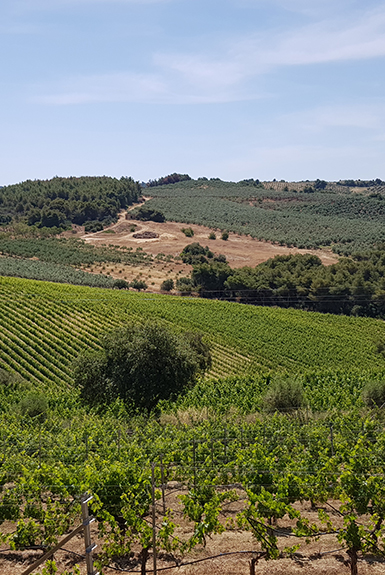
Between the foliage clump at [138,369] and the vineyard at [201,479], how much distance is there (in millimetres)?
1111

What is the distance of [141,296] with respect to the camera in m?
61.7

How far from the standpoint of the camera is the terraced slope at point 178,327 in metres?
39.4

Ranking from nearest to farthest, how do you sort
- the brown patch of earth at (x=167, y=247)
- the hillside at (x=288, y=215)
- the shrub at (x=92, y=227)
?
1. the brown patch of earth at (x=167, y=247)
2. the hillside at (x=288, y=215)
3. the shrub at (x=92, y=227)

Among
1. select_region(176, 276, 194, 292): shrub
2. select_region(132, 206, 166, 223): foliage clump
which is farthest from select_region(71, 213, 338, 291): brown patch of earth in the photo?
select_region(176, 276, 194, 292): shrub

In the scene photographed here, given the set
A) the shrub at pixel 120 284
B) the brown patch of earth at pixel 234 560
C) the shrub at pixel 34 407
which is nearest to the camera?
the brown patch of earth at pixel 234 560

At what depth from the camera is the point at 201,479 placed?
12.1 m

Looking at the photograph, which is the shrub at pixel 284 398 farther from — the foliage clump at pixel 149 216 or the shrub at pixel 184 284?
the foliage clump at pixel 149 216

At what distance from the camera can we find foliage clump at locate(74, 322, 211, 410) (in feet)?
98.7

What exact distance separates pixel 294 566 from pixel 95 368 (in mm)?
22567

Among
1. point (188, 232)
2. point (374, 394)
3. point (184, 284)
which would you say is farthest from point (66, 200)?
point (374, 394)

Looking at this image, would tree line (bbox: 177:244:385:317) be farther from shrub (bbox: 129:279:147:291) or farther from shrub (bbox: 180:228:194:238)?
shrub (bbox: 180:228:194:238)

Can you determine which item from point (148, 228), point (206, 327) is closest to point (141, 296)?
point (206, 327)

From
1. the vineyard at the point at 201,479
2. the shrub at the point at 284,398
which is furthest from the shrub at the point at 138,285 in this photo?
the shrub at the point at 284,398

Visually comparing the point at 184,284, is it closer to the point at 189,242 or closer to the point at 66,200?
the point at 189,242
